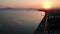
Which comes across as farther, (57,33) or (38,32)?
(57,33)

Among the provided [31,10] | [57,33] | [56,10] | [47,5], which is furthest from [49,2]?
[57,33]

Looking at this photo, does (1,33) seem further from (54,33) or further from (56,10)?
(56,10)

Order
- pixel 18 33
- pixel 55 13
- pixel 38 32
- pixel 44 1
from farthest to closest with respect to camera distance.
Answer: pixel 44 1 < pixel 55 13 < pixel 18 33 < pixel 38 32

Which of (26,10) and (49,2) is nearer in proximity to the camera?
(49,2)

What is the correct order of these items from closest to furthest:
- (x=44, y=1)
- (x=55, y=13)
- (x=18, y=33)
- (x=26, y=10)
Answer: (x=18, y=33) < (x=55, y=13) < (x=44, y=1) < (x=26, y=10)

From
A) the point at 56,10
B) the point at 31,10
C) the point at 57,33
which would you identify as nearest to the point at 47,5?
the point at 56,10

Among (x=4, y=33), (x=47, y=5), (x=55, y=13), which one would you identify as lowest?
(x=4, y=33)

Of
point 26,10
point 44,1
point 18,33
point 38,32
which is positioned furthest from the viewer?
point 26,10

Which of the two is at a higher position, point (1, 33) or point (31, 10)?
point (31, 10)

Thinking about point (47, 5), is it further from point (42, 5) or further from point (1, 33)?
point (1, 33)
